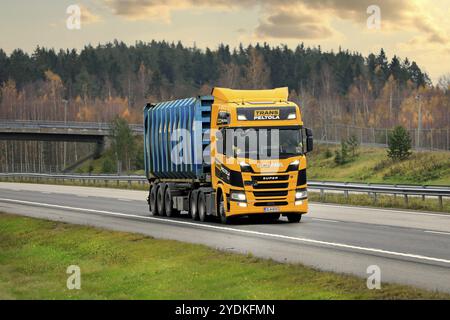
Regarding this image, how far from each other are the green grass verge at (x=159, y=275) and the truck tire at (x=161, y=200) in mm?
8991

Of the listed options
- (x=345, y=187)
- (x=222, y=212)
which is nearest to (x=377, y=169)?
(x=345, y=187)

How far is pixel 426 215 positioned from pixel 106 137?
98.6m

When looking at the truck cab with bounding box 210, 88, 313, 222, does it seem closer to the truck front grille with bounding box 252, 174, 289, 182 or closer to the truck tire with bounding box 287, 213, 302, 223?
the truck front grille with bounding box 252, 174, 289, 182

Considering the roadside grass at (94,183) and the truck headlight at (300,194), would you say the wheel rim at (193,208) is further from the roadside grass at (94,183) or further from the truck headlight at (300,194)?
the roadside grass at (94,183)

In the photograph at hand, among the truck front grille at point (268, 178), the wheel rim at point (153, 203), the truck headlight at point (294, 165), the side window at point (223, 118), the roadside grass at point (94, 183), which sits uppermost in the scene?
the side window at point (223, 118)

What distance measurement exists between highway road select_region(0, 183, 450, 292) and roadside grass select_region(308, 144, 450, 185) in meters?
33.4

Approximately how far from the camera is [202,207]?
30.1m

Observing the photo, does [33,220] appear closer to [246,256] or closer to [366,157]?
[246,256]

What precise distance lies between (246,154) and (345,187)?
15994 mm

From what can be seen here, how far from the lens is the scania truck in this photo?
89.9 feet

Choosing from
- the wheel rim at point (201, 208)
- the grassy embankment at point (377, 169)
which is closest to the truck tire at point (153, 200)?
the wheel rim at point (201, 208)

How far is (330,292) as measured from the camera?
13.8 metres

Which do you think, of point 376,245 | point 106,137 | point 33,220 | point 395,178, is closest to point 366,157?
point 395,178

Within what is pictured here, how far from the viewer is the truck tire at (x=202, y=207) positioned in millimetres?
29872
